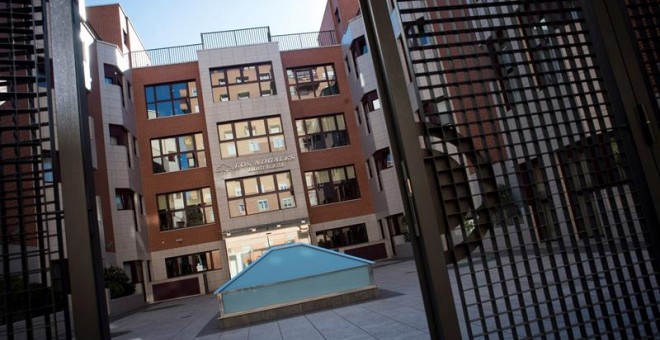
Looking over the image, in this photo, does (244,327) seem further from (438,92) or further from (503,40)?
(438,92)

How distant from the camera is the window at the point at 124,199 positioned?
757 inches

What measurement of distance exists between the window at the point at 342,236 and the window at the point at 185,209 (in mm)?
5666

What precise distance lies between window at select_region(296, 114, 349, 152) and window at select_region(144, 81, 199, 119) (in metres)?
5.67

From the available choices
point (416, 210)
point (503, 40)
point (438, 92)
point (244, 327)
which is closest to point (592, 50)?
point (503, 40)

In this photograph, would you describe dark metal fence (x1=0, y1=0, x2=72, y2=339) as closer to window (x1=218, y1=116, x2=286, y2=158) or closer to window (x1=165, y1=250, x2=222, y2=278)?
window (x1=165, y1=250, x2=222, y2=278)

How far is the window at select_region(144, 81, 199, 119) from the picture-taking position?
74.8 feet

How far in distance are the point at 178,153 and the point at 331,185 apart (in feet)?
26.4

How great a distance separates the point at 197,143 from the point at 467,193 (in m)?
22.0

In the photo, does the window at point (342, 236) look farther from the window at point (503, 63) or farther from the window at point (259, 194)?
the window at point (503, 63)

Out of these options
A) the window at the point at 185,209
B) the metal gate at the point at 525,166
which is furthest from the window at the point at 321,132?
the metal gate at the point at 525,166

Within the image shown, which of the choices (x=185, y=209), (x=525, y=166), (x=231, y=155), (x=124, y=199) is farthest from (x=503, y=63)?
(x=185, y=209)

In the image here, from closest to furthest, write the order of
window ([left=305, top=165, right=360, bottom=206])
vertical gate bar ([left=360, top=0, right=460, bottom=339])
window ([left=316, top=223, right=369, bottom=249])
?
vertical gate bar ([left=360, top=0, right=460, bottom=339])
window ([left=316, top=223, right=369, bottom=249])
window ([left=305, top=165, right=360, bottom=206])

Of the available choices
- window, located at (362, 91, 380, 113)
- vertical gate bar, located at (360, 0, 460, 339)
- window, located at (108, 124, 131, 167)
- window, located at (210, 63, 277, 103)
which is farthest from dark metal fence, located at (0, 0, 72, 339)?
window, located at (210, 63, 277, 103)

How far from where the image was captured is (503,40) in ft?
8.49
